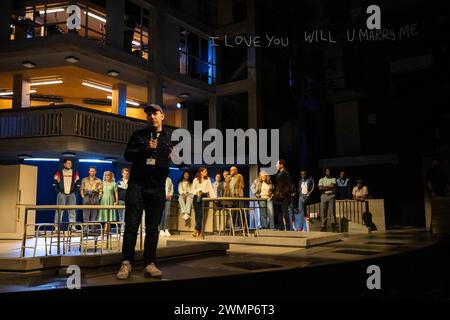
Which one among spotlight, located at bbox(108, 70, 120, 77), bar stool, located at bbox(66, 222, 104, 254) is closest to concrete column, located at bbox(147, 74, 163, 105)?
spotlight, located at bbox(108, 70, 120, 77)

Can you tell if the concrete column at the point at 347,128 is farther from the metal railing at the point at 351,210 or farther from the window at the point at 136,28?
the window at the point at 136,28

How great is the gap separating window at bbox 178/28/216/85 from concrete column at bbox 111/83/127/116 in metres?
3.13

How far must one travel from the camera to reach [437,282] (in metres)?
5.51

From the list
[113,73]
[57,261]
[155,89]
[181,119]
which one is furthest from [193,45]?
[57,261]

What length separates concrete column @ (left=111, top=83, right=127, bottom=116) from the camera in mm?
15758

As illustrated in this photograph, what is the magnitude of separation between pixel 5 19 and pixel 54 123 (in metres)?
3.93

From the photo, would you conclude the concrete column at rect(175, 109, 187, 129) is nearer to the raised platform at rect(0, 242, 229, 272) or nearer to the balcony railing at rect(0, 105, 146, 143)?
the balcony railing at rect(0, 105, 146, 143)

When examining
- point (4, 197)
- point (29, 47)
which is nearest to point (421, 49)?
point (29, 47)

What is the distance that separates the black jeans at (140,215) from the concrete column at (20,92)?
12154mm

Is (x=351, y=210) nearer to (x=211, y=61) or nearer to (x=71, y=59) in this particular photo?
(x=71, y=59)

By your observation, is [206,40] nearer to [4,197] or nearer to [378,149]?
[378,149]

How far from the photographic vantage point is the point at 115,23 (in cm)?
1451

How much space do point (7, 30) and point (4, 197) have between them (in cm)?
612

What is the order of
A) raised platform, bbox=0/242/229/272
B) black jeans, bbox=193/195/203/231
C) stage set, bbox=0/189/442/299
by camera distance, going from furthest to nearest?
1. black jeans, bbox=193/195/203/231
2. raised platform, bbox=0/242/229/272
3. stage set, bbox=0/189/442/299
